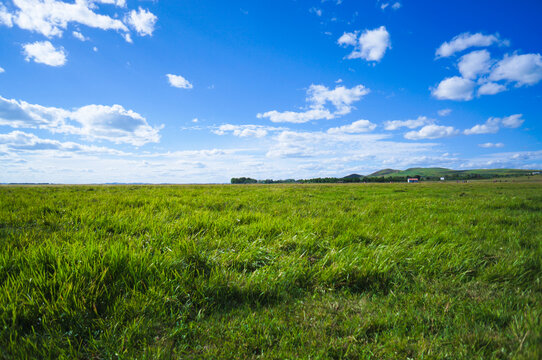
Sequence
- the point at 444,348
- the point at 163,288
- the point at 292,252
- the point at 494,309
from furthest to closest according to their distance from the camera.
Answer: the point at 292,252, the point at 163,288, the point at 494,309, the point at 444,348

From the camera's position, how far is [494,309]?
222 cm

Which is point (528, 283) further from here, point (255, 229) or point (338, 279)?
point (255, 229)

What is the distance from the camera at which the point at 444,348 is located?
5.80 feet

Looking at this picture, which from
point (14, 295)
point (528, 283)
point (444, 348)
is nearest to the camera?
point (444, 348)

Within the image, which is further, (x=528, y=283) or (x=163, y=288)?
(x=528, y=283)

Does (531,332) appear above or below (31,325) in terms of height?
below

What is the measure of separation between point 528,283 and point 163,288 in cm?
454

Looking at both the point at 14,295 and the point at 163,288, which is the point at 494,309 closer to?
the point at 163,288

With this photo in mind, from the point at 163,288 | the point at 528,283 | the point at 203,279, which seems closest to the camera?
the point at 163,288

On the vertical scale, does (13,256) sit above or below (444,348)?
above

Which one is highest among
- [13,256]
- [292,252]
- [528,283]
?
[13,256]

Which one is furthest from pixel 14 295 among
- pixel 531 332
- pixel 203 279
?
pixel 531 332

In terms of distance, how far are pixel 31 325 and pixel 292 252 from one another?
2.93 metres

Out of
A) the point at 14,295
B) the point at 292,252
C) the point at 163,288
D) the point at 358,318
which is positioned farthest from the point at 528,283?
the point at 14,295
